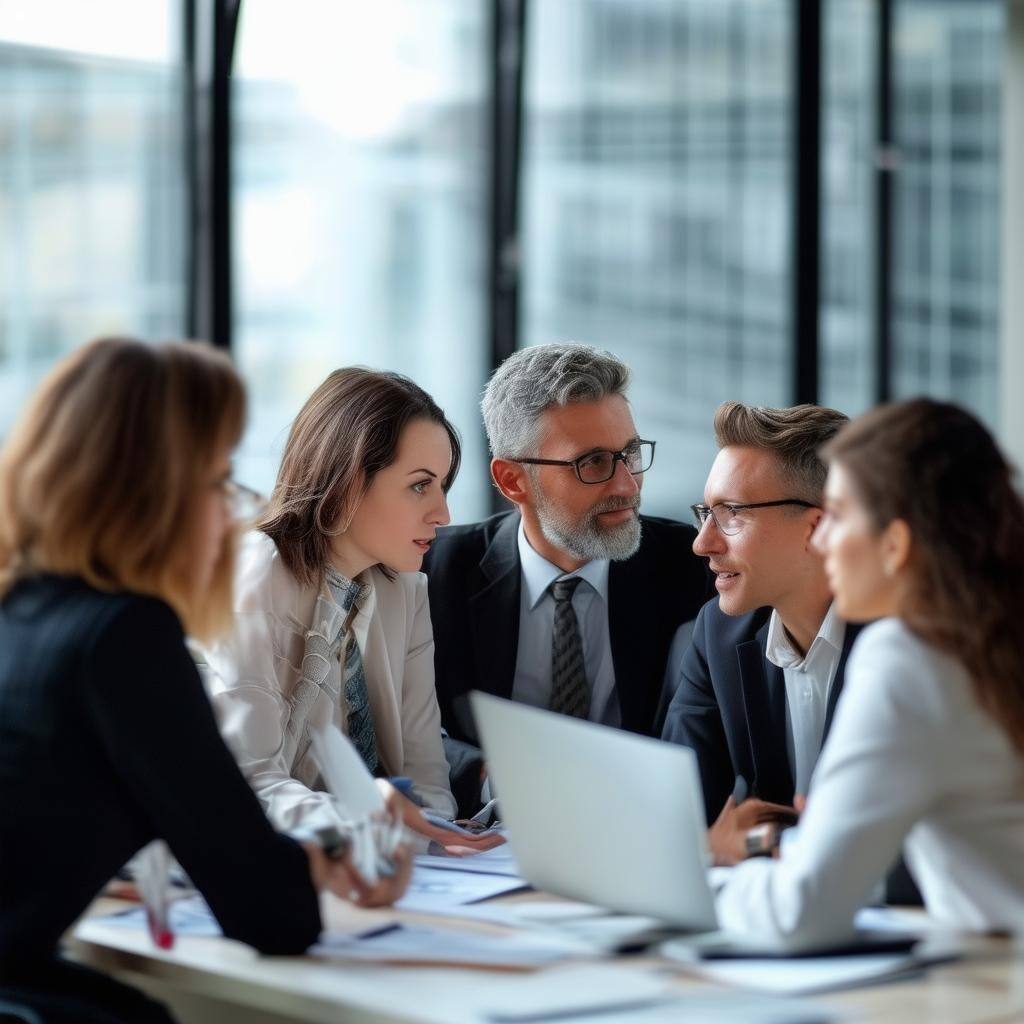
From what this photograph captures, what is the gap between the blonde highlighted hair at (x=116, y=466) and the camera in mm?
1803

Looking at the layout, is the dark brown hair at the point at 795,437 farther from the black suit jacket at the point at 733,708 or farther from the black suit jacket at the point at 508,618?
the black suit jacket at the point at 508,618

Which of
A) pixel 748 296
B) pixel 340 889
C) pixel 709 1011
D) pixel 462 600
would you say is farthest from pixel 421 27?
pixel 709 1011

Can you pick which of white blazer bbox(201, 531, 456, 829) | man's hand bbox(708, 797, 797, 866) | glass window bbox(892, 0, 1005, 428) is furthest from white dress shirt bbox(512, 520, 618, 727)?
glass window bbox(892, 0, 1005, 428)

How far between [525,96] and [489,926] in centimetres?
379

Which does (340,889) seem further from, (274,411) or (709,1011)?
(274,411)

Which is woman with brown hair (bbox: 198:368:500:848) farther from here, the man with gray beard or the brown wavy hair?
the brown wavy hair

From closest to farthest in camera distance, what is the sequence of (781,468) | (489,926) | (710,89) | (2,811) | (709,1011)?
(709,1011) < (2,811) < (489,926) < (781,468) < (710,89)

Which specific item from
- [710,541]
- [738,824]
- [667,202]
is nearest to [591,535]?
[710,541]

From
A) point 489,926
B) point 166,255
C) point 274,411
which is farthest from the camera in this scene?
point 274,411

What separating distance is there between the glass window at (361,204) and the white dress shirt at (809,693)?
93.0 inches

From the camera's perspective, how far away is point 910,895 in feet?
6.74

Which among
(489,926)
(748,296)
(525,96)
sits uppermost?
(525,96)

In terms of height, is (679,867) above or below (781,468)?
below

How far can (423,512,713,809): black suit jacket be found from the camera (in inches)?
122
